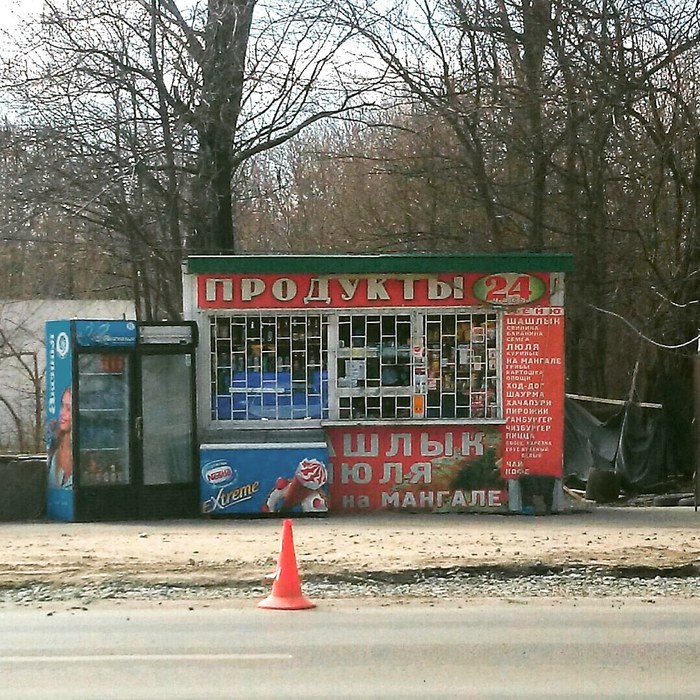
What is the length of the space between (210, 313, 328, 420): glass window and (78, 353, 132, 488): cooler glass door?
4.00 feet

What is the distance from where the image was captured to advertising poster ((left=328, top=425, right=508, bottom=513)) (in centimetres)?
1531

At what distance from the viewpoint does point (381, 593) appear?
1060cm

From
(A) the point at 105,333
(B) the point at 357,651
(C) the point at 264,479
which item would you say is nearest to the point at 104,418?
(A) the point at 105,333

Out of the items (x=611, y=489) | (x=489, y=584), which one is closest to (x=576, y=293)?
(x=611, y=489)

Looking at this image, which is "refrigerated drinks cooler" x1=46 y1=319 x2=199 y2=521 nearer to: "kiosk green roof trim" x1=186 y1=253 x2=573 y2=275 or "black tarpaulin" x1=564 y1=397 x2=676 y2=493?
"kiosk green roof trim" x1=186 y1=253 x2=573 y2=275

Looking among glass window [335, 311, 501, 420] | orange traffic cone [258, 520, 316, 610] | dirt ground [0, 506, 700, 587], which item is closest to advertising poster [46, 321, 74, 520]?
dirt ground [0, 506, 700, 587]

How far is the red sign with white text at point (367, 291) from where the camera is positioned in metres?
15.2

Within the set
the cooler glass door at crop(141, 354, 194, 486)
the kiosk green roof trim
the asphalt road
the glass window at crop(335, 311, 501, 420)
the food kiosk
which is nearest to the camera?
the asphalt road

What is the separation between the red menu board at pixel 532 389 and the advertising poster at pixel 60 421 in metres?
5.35

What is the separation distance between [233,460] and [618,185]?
1289 cm

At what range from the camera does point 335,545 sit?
12.6 meters

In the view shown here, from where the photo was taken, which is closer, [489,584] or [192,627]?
[192,627]

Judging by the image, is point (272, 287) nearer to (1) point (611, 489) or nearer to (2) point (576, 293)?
(1) point (611, 489)

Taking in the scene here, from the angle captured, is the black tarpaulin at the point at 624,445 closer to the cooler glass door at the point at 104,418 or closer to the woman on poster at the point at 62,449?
the cooler glass door at the point at 104,418
